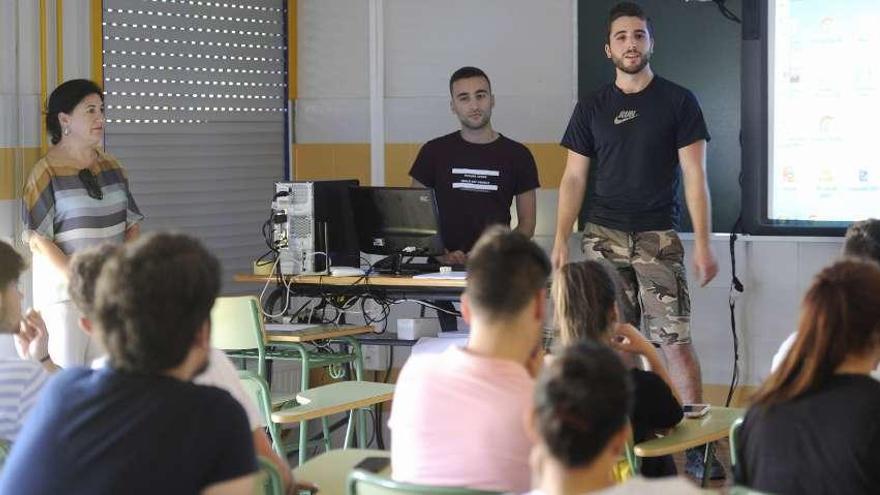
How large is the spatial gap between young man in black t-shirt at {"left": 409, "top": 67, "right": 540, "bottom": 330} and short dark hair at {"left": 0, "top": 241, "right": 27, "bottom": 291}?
306 cm

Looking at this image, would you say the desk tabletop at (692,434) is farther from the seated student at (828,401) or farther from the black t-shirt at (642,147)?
the black t-shirt at (642,147)

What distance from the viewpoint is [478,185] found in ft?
21.6

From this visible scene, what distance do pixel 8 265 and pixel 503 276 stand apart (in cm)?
152

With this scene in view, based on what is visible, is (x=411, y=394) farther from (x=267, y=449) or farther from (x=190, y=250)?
(x=190, y=250)

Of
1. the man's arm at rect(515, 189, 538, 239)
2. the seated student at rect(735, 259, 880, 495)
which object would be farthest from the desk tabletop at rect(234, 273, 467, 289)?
the seated student at rect(735, 259, 880, 495)

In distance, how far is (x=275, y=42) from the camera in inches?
296

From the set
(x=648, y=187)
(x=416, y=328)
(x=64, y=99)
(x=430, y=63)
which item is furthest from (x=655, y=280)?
(x=64, y=99)

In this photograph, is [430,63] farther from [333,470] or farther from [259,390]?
[333,470]

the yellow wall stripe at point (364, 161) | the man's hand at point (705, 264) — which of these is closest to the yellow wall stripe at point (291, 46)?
the yellow wall stripe at point (364, 161)

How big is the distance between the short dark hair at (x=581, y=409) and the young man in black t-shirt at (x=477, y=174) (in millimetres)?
4350

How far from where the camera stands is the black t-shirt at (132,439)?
225cm

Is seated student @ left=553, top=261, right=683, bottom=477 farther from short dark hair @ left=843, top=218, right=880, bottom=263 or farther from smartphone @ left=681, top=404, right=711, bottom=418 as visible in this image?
short dark hair @ left=843, top=218, right=880, bottom=263

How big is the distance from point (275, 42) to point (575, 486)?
5.72 meters

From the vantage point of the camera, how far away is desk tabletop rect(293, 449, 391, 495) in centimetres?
353
